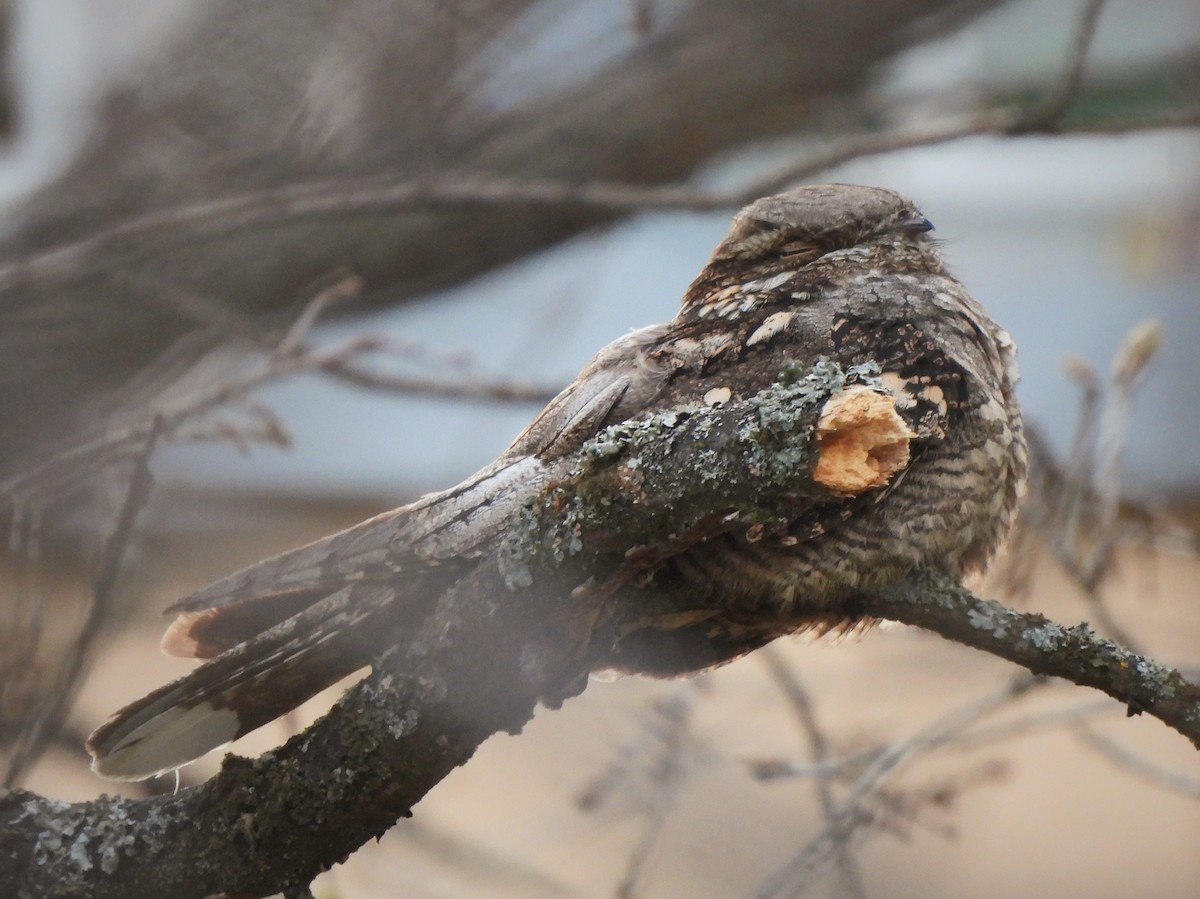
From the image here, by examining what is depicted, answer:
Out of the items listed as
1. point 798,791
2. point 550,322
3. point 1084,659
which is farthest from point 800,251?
point 798,791

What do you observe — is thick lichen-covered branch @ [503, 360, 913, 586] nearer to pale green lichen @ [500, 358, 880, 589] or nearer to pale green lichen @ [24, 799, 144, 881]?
pale green lichen @ [500, 358, 880, 589]

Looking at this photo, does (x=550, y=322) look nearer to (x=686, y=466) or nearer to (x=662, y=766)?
(x=662, y=766)

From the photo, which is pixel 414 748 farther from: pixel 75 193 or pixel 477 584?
pixel 75 193

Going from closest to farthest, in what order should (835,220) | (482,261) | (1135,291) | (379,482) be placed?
(835,220) < (482,261) < (379,482) < (1135,291)

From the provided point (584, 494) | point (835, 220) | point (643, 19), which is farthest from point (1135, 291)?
point (584, 494)

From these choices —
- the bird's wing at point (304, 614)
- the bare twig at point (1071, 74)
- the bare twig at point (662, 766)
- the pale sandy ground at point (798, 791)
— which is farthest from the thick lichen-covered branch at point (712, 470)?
the pale sandy ground at point (798, 791)

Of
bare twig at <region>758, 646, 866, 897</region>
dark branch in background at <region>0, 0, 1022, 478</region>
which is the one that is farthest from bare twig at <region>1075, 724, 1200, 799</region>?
dark branch in background at <region>0, 0, 1022, 478</region>

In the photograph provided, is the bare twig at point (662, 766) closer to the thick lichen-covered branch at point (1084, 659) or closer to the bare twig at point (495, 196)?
the bare twig at point (495, 196)
